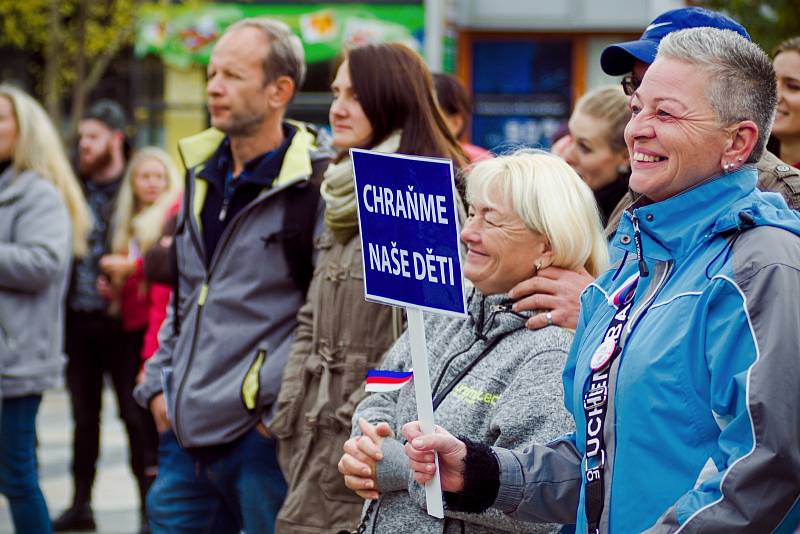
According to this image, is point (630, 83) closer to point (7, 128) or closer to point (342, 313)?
point (342, 313)

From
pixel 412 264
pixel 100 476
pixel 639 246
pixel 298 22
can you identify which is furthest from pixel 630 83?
pixel 298 22

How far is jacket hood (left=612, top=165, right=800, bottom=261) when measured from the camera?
233 cm

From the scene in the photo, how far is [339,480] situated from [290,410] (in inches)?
11.3

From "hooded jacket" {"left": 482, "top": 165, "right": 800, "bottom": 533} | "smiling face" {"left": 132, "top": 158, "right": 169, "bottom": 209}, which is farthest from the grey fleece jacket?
"smiling face" {"left": 132, "top": 158, "right": 169, "bottom": 209}

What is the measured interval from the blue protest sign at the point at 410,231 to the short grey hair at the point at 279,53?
73.5 inches

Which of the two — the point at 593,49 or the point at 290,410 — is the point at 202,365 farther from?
the point at 593,49

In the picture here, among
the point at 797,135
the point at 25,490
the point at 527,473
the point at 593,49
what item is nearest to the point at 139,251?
the point at 25,490

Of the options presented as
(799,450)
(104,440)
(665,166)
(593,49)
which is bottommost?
Result: (104,440)

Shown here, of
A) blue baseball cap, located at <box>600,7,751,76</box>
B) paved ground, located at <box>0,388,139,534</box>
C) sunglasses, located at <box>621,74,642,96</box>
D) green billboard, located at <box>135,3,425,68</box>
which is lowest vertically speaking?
paved ground, located at <box>0,388,139,534</box>

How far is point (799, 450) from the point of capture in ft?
7.12

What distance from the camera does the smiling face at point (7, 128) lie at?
240 inches

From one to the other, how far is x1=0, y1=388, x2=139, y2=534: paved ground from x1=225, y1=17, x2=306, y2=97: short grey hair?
3.20 metres

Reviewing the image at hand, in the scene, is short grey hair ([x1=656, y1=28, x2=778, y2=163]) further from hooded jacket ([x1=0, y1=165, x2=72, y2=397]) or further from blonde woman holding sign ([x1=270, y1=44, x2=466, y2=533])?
hooded jacket ([x1=0, y1=165, x2=72, y2=397])

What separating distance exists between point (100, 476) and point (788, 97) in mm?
5717
